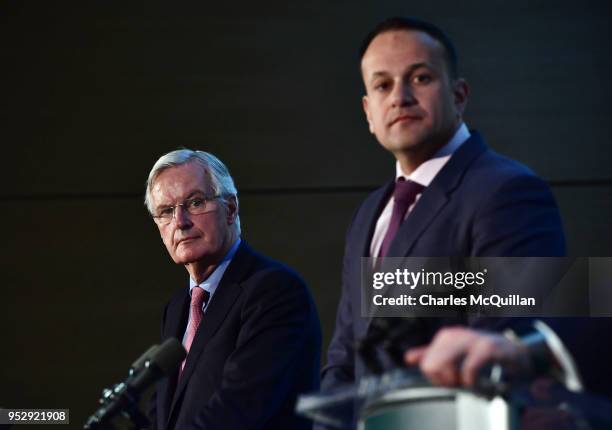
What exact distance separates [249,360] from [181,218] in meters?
0.56

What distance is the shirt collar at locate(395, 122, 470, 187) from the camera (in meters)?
2.12

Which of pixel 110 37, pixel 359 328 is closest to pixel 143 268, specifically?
pixel 110 37

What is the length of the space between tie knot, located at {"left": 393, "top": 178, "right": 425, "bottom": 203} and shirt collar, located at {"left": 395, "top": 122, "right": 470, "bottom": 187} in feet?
0.04

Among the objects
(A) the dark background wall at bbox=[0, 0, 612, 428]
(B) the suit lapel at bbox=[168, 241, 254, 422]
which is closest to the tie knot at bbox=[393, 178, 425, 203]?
(B) the suit lapel at bbox=[168, 241, 254, 422]

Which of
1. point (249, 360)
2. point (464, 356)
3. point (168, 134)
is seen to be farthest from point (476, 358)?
point (168, 134)

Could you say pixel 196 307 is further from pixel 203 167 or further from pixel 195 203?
pixel 203 167

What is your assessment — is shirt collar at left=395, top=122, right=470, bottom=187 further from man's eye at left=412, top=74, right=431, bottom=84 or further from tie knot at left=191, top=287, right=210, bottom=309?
tie knot at left=191, top=287, right=210, bottom=309

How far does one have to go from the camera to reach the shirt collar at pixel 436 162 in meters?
2.12

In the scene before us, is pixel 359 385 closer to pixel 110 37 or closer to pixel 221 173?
pixel 221 173

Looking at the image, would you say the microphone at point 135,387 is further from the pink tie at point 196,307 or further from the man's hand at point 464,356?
the man's hand at point 464,356

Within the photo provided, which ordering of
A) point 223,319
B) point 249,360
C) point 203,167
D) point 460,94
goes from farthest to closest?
point 203,167 < point 223,319 < point 249,360 < point 460,94

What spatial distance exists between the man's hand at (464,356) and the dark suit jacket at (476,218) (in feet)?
1.43

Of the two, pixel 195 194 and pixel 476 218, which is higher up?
pixel 195 194

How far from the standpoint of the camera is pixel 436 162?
213cm
